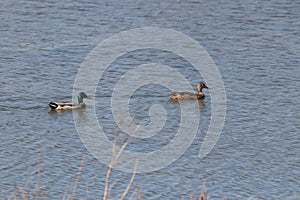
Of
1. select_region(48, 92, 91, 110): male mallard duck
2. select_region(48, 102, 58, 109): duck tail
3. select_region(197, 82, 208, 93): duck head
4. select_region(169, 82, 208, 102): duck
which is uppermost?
select_region(197, 82, 208, 93): duck head

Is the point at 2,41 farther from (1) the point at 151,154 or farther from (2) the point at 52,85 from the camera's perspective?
(1) the point at 151,154

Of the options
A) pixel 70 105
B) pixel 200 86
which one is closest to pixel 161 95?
pixel 200 86

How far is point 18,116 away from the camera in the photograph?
13305mm

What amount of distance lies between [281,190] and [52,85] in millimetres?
5608

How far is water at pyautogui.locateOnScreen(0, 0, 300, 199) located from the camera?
10648 mm

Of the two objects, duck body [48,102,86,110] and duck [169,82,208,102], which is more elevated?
duck [169,82,208,102]

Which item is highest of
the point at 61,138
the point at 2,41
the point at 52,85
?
the point at 2,41

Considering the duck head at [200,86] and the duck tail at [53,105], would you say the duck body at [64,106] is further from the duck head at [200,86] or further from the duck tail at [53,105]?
the duck head at [200,86]

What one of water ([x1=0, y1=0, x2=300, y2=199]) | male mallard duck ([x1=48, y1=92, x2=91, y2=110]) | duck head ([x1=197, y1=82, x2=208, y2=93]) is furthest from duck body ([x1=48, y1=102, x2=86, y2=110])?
duck head ([x1=197, y1=82, x2=208, y2=93])

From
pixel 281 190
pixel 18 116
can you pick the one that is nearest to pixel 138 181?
pixel 281 190

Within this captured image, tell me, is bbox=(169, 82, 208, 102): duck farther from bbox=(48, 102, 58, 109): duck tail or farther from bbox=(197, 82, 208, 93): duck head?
bbox=(48, 102, 58, 109): duck tail

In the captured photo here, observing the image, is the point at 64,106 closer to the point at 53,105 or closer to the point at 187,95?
the point at 53,105

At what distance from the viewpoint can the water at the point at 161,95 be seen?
10648 mm

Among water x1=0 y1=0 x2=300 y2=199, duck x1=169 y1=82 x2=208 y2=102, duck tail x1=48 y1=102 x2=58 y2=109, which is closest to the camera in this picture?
water x1=0 y1=0 x2=300 y2=199
